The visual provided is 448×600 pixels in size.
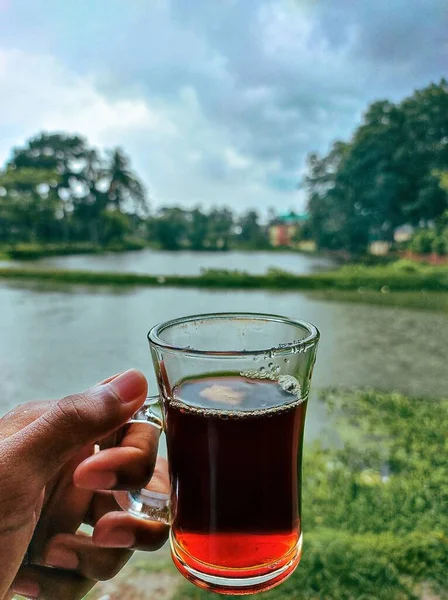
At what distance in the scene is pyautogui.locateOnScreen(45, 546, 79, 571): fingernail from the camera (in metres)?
0.52

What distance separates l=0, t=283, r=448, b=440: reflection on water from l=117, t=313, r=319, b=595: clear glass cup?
1.23 meters

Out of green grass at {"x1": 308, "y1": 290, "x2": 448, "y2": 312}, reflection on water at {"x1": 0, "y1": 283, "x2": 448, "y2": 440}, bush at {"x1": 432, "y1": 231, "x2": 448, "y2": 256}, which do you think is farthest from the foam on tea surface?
bush at {"x1": 432, "y1": 231, "x2": 448, "y2": 256}

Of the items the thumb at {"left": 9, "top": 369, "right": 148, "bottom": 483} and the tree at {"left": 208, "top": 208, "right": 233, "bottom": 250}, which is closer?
the thumb at {"left": 9, "top": 369, "right": 148, "bottom": 483}

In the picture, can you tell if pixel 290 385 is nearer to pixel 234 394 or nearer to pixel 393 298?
pixel 234 394

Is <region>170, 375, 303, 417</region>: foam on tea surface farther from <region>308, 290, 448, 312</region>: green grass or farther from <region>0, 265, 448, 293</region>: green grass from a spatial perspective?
<region>308, 290, 448, 312</region>: green grass

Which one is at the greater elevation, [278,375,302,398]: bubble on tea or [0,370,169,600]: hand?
[278,375,302,398]: bubble on tea

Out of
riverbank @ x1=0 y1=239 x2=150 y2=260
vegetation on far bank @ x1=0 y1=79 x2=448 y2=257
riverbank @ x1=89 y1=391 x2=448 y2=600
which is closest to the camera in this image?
riverbank @ x1=89 y1=391 x2=448 y2=600

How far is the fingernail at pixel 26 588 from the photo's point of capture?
515 mm

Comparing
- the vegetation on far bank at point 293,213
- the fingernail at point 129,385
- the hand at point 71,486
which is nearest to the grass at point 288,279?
the vegetation on far bank at point 293,213

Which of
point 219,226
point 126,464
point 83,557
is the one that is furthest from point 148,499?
point 219,226

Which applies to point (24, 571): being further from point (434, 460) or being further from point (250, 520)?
point (434, 460)

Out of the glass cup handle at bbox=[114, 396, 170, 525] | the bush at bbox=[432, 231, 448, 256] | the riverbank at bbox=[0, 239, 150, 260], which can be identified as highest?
the bush at bbox=[432, 231, 448, 256]

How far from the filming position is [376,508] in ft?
4.16

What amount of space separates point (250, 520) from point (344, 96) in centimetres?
204
